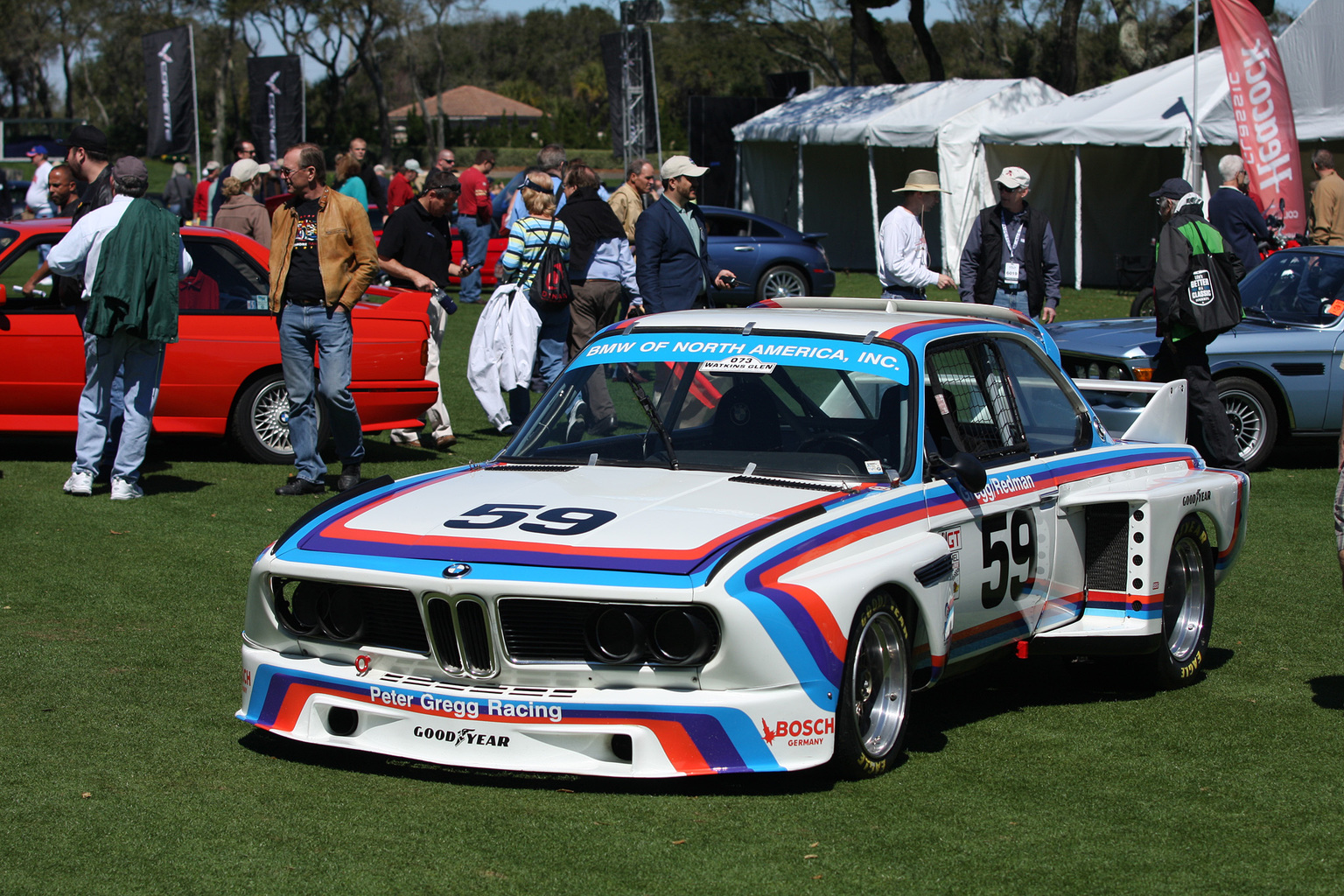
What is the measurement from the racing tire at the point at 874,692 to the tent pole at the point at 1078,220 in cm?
2080

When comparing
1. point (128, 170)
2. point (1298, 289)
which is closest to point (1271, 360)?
point (1298, 289)

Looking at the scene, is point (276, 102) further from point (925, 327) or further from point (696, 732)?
point (696, 732)

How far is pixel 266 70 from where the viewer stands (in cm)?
3028

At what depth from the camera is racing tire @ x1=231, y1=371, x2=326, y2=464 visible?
33.6 feet

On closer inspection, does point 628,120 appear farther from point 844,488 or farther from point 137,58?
point 137,58

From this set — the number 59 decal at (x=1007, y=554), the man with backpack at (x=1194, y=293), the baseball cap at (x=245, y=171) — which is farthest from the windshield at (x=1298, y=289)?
the baseball cap at (x=245, y=171)

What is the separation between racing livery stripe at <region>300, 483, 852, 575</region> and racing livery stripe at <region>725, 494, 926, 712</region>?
0.45 ft

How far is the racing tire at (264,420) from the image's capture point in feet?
33.6

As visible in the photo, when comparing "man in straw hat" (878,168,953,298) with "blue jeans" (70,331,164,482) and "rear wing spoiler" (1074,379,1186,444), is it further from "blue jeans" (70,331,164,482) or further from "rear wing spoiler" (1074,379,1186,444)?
"blue jeans" (70,331,164,482)

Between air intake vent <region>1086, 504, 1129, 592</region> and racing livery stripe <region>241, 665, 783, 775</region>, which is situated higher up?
air intake vent <region>1086, 504, 1129, 592</region>

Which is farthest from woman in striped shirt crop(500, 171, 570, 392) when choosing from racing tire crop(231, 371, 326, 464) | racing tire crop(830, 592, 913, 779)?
racing tire crop(830, 592, 913, 779)

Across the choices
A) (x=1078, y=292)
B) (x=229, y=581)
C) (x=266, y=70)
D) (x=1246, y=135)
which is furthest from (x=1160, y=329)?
(x=266, y=70)

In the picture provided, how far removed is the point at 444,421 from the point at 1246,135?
41.2 feet

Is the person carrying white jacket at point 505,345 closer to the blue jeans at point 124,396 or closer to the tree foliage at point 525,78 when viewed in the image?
the blue jeans at point 124,396
